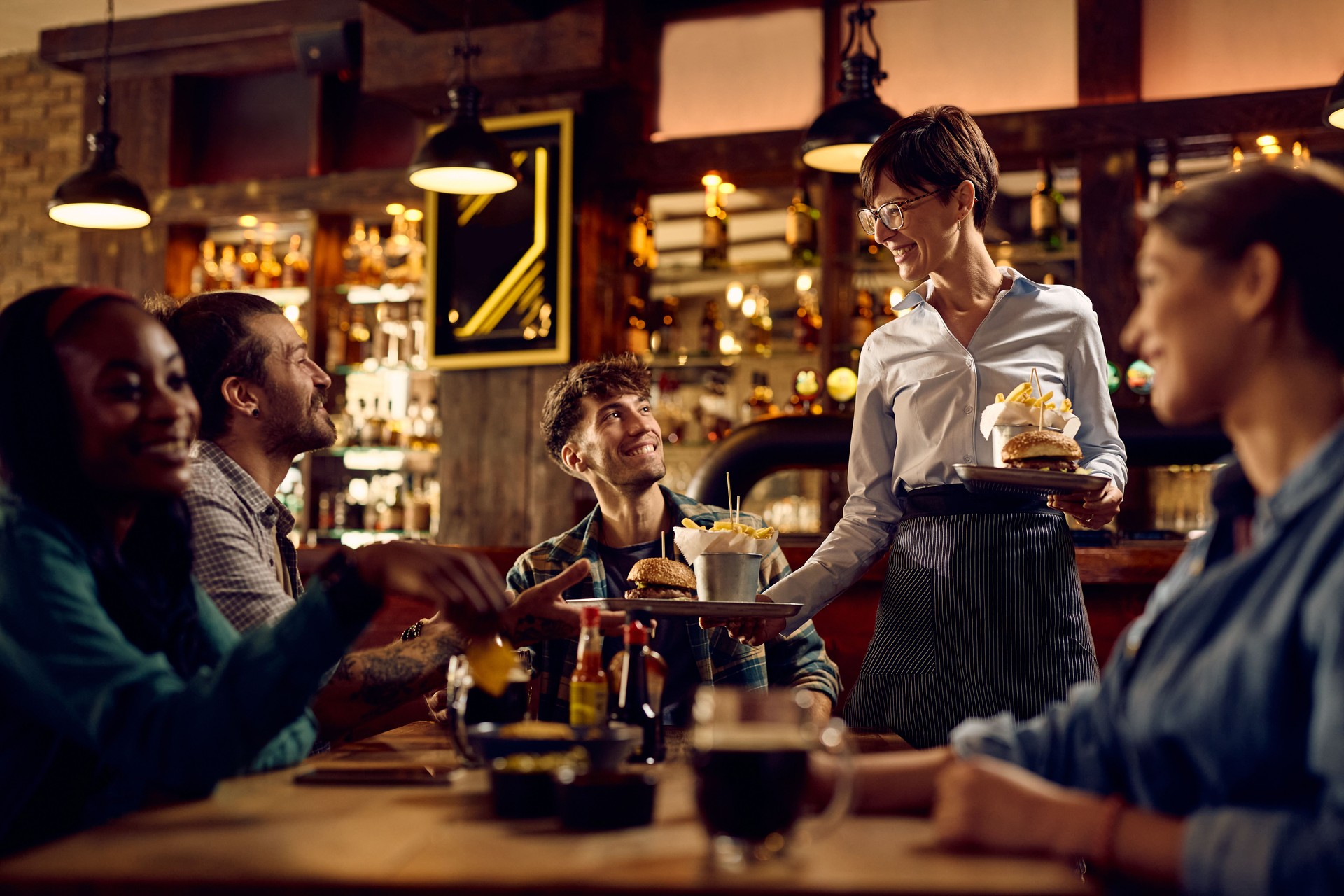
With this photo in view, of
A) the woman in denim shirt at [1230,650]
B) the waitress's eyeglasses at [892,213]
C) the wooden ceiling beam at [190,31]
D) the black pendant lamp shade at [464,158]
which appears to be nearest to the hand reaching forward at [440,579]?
the woman in denim shirt at [1230,650]

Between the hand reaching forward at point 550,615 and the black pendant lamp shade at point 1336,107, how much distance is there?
307 centimetres

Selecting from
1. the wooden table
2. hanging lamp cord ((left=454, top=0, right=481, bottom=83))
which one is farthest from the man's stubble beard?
hanging lamp cord ((left=454, top=0, right=481, bottom=83))

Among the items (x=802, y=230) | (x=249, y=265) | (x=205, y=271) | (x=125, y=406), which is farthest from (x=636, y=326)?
(x=125, y=406)

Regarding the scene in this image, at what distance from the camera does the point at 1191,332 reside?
3.99 feet

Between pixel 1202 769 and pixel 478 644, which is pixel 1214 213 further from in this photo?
pixel 478 644

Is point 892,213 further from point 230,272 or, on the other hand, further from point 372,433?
point 230,272

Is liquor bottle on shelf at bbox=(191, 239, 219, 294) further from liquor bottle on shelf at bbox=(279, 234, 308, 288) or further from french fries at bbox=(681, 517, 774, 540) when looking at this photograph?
french fries at bbox=(681, 517, 774, 540)

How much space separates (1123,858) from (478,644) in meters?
0.79

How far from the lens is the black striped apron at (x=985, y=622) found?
7.39 ft

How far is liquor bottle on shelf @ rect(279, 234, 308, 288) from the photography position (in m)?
7.10

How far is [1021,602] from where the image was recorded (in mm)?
2270

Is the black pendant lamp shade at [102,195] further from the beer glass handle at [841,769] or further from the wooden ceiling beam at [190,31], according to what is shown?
the beer glass handle at [841,769]

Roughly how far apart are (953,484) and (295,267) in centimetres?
557

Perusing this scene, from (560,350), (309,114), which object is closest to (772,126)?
(560,350)
